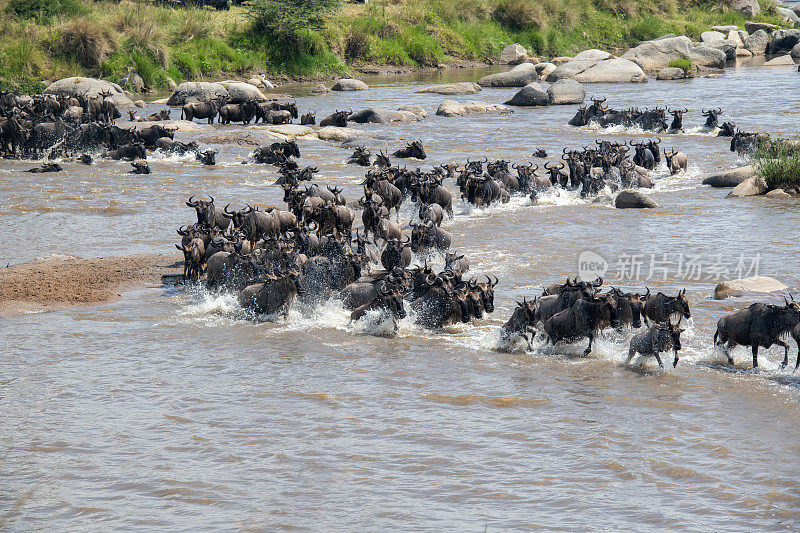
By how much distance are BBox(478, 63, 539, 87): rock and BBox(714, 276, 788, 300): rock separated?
112ft

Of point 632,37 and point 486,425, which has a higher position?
point 632,37

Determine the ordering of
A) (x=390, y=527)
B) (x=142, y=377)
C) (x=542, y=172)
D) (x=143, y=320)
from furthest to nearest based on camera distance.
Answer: (x=542, y=172), (x=143, y=320), (x=142, y=377), (x=390, y=527)

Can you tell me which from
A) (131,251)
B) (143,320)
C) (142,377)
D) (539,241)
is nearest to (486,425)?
(142,377)

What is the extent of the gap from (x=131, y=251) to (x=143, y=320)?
13.6 feet

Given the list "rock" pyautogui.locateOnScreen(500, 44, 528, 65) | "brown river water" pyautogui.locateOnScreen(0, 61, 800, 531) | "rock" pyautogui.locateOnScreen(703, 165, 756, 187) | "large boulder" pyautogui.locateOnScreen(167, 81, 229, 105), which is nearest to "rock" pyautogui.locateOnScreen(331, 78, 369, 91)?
"large boulder" pyautogui.locateOnScreen(167, 81, 229, 105)

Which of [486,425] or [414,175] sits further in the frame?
[414,175]

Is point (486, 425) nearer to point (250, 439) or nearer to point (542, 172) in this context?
point (250, 439)

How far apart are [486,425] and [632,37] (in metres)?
61.3

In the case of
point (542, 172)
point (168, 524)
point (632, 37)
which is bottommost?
point (168, 524)

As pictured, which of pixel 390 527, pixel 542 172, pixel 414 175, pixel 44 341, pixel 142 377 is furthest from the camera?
pixel 542 172

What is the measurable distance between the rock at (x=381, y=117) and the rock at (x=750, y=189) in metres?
15.4

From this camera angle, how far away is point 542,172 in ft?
74.8

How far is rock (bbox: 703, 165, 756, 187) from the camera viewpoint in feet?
68.7

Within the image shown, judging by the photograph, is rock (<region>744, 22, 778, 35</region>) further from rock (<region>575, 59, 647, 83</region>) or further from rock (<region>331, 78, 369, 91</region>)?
rock (<region>331, 78, 369, 91</region>)
